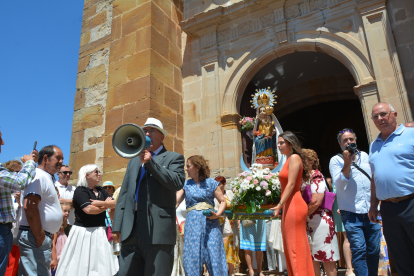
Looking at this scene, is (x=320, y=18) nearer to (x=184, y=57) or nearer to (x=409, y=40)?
(x=409, y=40)

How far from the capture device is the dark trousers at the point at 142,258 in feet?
8.14

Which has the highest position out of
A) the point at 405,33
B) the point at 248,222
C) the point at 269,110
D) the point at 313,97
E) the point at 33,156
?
the point at 313,97

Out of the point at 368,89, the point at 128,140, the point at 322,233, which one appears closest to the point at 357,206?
the point at 322,233

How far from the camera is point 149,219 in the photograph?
2.55 meters

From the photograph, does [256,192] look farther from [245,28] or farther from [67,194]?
[245,28]

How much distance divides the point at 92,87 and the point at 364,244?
23.9ft

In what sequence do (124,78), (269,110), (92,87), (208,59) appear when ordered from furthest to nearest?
(92,87) → (208,59) → (124,78) → (269,110)

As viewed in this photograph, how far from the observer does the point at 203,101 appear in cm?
754

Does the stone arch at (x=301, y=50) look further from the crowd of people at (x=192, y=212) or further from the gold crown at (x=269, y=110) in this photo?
the crowd of people at (x=192, y=212)

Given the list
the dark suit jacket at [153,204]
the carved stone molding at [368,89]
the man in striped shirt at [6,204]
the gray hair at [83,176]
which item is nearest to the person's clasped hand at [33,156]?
the man in striped shirt at [6,204]

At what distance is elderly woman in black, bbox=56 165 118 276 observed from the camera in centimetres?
364

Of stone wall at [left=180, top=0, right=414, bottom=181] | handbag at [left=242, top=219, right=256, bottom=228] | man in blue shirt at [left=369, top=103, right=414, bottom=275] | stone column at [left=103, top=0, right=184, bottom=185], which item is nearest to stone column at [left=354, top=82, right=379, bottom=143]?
stone wall at [left=180, top=0, right=414, bottom=181]

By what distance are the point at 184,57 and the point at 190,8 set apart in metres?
1.33

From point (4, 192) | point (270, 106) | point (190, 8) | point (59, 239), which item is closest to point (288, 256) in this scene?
point (4, 192)
